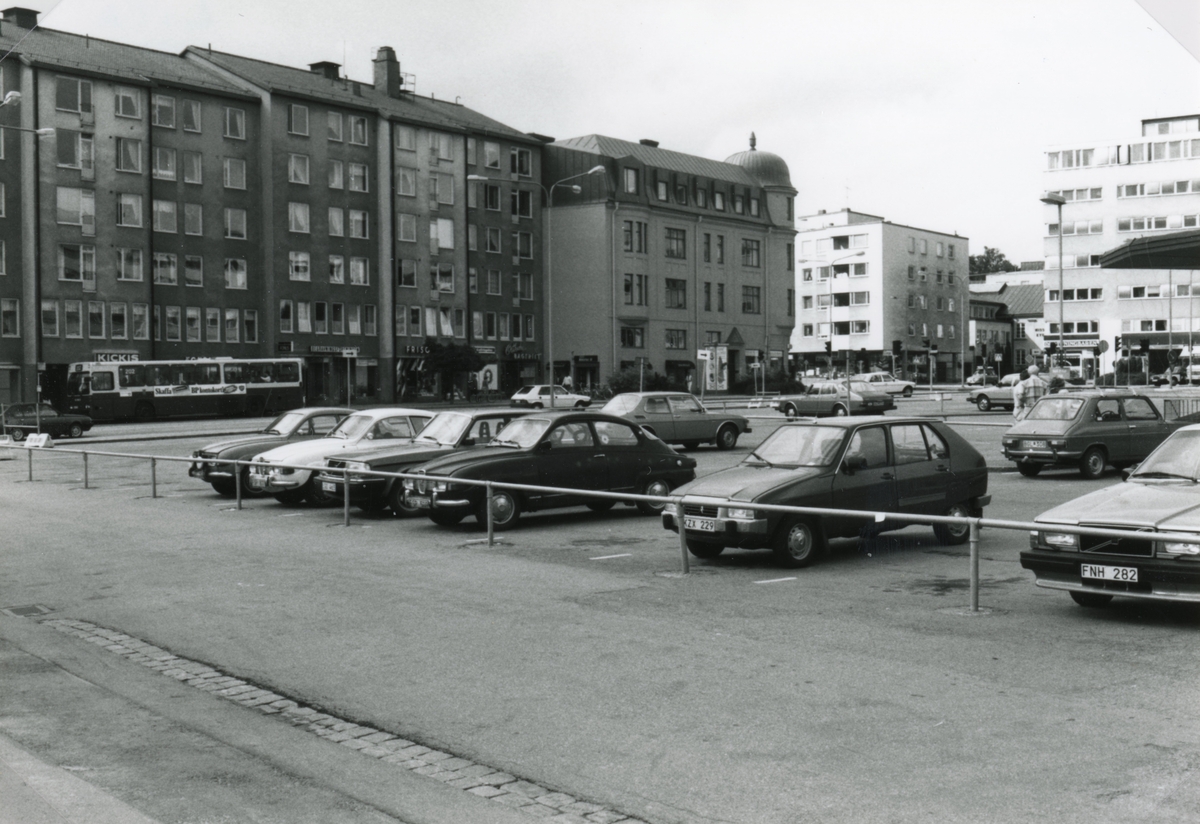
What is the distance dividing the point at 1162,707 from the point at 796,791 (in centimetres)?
257

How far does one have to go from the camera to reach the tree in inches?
6447

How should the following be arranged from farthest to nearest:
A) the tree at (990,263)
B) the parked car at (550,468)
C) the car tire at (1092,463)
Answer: the tree at (990,263) → the car tire at (1092,463) → the parked car at (550,468)

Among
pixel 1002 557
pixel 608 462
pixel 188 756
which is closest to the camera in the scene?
pixel 188 756

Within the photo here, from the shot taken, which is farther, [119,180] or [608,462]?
[119,180]

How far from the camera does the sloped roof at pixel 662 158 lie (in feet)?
285

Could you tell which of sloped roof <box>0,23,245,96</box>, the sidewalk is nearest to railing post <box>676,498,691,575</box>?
the sidewalk

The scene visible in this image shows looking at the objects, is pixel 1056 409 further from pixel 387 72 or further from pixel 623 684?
pixel 387 72

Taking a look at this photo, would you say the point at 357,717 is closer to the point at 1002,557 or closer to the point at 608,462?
the point at 1002,557

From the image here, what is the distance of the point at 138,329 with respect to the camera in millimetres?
62719

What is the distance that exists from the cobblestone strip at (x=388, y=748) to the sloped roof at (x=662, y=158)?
253 feet

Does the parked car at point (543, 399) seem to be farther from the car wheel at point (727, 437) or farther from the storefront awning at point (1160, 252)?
the storefront awning at point (1160, 252)

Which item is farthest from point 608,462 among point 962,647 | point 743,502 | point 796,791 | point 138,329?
point 138,329

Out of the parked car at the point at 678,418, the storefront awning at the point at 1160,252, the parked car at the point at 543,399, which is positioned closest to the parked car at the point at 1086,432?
the storefront awning at the point at 1160,252

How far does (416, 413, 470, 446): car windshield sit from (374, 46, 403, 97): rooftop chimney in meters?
62.9
